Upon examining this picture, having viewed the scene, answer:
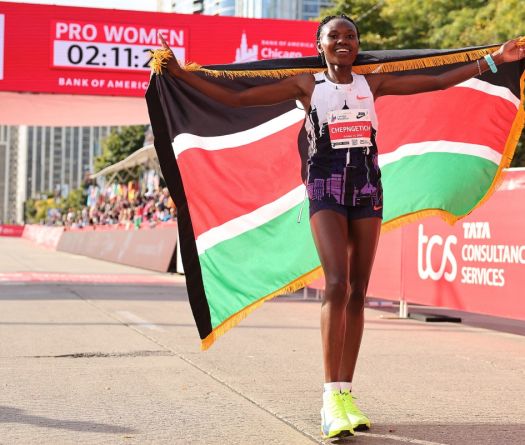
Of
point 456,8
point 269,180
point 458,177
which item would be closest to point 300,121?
point 269,180

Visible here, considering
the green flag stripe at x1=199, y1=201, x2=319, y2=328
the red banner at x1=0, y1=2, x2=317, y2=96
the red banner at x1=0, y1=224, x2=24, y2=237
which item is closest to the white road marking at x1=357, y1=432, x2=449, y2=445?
the green flag stripe at x1=199, y1=201, x2=319, y2=328

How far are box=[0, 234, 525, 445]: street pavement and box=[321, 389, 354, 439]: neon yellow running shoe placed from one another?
0.31 ft

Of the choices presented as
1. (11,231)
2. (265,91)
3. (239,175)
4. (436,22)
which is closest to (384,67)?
(265,91)

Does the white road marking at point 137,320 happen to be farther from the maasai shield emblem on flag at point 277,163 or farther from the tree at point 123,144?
the tree at point 123,144

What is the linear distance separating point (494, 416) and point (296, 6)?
14759 centimetres

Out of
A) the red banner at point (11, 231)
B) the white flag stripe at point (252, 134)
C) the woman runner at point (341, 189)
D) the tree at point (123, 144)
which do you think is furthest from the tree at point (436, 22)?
the tree at point (123, 144)

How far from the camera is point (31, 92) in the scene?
19.4 meters

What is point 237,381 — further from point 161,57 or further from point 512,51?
point 512,51

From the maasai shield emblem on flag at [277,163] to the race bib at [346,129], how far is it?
775 mm

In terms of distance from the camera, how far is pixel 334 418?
181 inches

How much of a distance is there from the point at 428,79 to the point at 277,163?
1.37m

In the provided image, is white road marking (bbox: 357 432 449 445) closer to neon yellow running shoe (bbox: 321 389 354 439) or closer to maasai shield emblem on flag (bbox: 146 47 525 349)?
neon yellow running shoe (bbox: 321 389 354 439)

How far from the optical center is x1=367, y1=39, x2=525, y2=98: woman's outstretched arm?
5.14m

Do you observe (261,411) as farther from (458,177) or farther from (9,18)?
(9,18)
